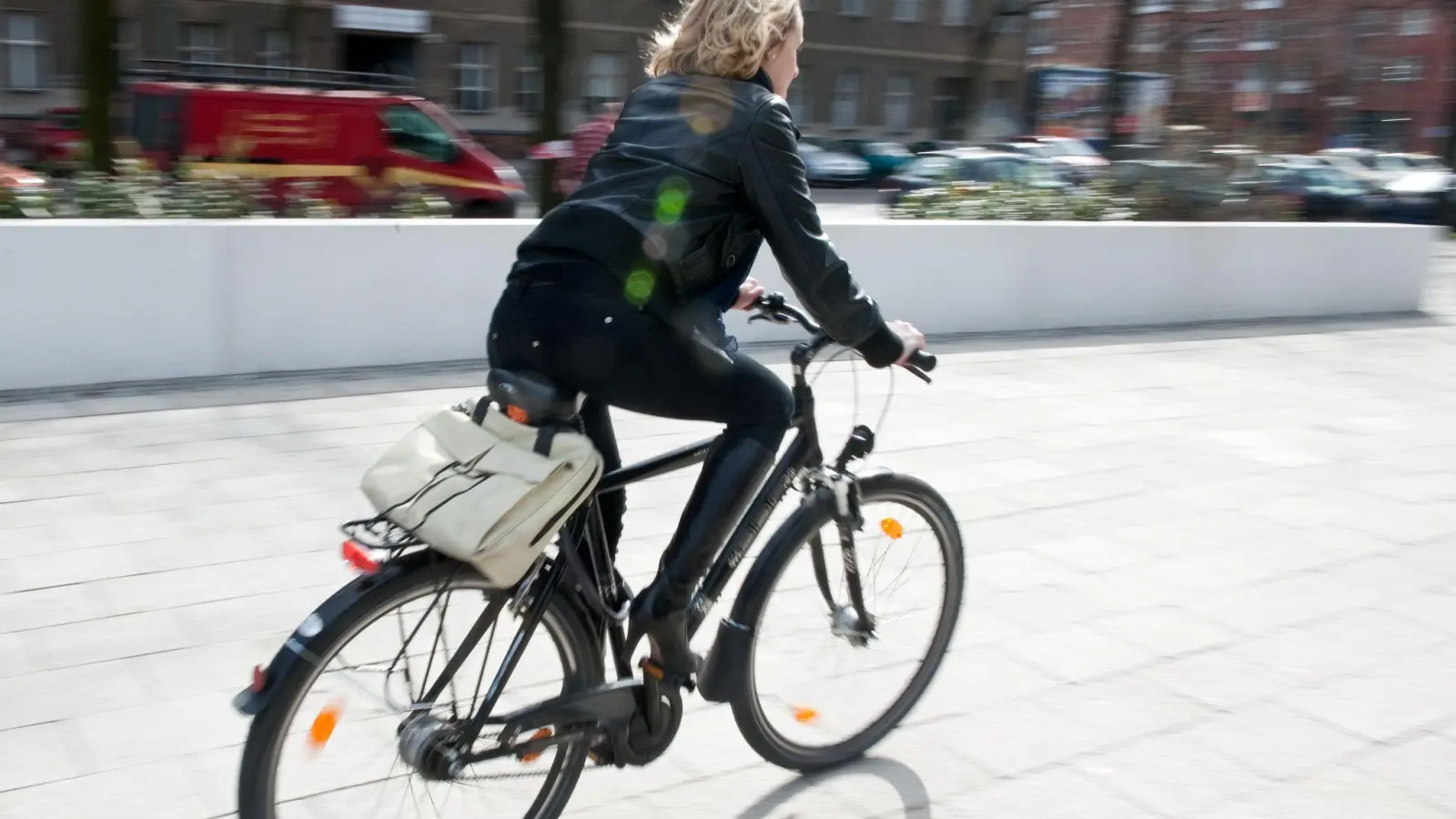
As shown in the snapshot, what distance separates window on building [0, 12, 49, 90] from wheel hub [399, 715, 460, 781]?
35.4 m

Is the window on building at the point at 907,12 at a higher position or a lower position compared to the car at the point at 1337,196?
higher

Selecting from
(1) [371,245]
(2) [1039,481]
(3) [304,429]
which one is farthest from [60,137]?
(2) [1039,481]

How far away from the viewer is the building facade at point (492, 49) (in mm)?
33844

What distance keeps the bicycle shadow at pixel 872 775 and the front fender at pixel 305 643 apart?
1.17m

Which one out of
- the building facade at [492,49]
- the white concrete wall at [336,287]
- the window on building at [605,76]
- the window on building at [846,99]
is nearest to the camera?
the white concrete wall at [336,287]

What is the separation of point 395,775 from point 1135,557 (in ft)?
11.3

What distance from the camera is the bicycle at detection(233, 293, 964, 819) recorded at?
258cm

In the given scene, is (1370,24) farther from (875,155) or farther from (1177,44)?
(1177,44)

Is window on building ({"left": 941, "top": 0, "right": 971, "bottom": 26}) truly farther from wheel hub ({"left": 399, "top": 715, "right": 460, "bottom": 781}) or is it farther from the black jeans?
wheel hub ({"left": 399, "top": 715, "right": 460, "bottom": 781})

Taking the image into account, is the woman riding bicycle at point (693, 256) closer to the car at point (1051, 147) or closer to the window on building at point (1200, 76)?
the window on building at point (1200, 76)

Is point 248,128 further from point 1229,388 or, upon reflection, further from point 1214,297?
point 1229,388

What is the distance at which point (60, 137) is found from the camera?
66.8 feet

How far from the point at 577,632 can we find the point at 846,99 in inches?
1839

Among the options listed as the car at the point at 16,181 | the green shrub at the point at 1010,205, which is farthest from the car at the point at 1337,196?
the car at the point at 16,181
